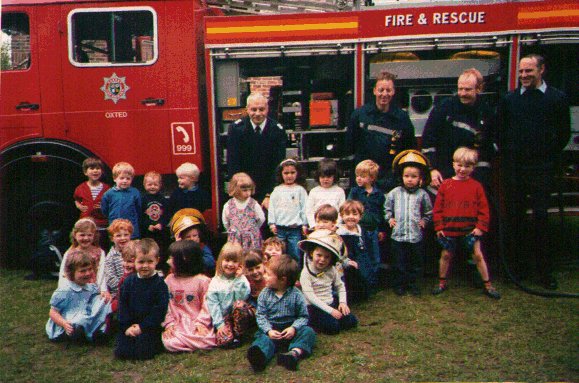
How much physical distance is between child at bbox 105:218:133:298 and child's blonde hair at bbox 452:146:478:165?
271 cm

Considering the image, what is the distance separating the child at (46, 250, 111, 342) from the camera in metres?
4.02

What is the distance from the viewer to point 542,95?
4.71 m

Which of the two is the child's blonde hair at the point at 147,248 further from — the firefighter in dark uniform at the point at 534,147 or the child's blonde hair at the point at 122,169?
the firefighter in dark uniform at the point at 534,147

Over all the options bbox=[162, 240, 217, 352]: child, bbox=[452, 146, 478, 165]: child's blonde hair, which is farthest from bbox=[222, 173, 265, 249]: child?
bbox=[452, 146, 478, 165]: child's blonde hair

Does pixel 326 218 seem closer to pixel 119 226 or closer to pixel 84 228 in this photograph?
pixel 119 226

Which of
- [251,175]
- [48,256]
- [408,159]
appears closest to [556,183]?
[408,159]

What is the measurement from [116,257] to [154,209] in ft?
2.30

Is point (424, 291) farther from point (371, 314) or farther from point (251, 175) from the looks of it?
point (251, 175)

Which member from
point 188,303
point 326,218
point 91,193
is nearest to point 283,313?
point 188,303

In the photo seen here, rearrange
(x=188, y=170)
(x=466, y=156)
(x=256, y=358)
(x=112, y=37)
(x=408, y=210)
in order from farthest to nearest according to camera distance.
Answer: (x=112, y=37) → (x=188, y=170) → (x=408, y=210) → (x=466, y=156) → (x=256, y=358)

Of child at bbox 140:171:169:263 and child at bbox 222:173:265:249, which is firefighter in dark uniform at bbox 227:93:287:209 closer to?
child at bbox 222:173:265:249

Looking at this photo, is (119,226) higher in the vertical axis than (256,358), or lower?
higher

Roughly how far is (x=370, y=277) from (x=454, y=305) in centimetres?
71

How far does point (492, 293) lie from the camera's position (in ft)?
15.4
